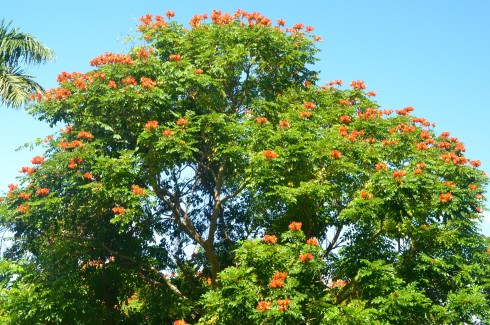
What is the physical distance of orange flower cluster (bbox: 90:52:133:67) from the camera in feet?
43.6

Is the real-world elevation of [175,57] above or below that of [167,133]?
above

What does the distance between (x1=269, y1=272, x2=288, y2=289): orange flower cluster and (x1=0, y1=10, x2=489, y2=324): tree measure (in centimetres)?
2

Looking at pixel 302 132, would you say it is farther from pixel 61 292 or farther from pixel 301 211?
pixel 61 292

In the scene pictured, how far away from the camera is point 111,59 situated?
45.0 ft

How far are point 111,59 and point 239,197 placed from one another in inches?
212

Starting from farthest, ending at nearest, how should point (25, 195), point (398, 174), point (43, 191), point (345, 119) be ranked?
point (345, 119), point (25, 195), point (43, 191), point (398, 174)

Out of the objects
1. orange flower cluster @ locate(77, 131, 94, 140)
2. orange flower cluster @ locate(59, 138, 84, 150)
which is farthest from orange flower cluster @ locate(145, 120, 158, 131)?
orange flower cluster @ locate(59, 138, 84, 150)

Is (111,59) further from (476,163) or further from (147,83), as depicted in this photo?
(476,163)

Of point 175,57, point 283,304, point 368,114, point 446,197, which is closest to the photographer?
point 283,304

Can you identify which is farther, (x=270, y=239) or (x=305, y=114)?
(x=305, y=114)

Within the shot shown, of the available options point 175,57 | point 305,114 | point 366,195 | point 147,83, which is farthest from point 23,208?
point 366,195

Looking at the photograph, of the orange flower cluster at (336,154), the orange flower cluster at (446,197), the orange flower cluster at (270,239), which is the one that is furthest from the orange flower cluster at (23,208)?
the orange flower cluster at (446,197)

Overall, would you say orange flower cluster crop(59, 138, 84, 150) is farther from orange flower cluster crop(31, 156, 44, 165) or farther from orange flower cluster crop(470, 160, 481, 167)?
orange flower cluster crop(470, 160, 481, 167)

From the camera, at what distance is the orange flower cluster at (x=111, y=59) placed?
13289 mm
